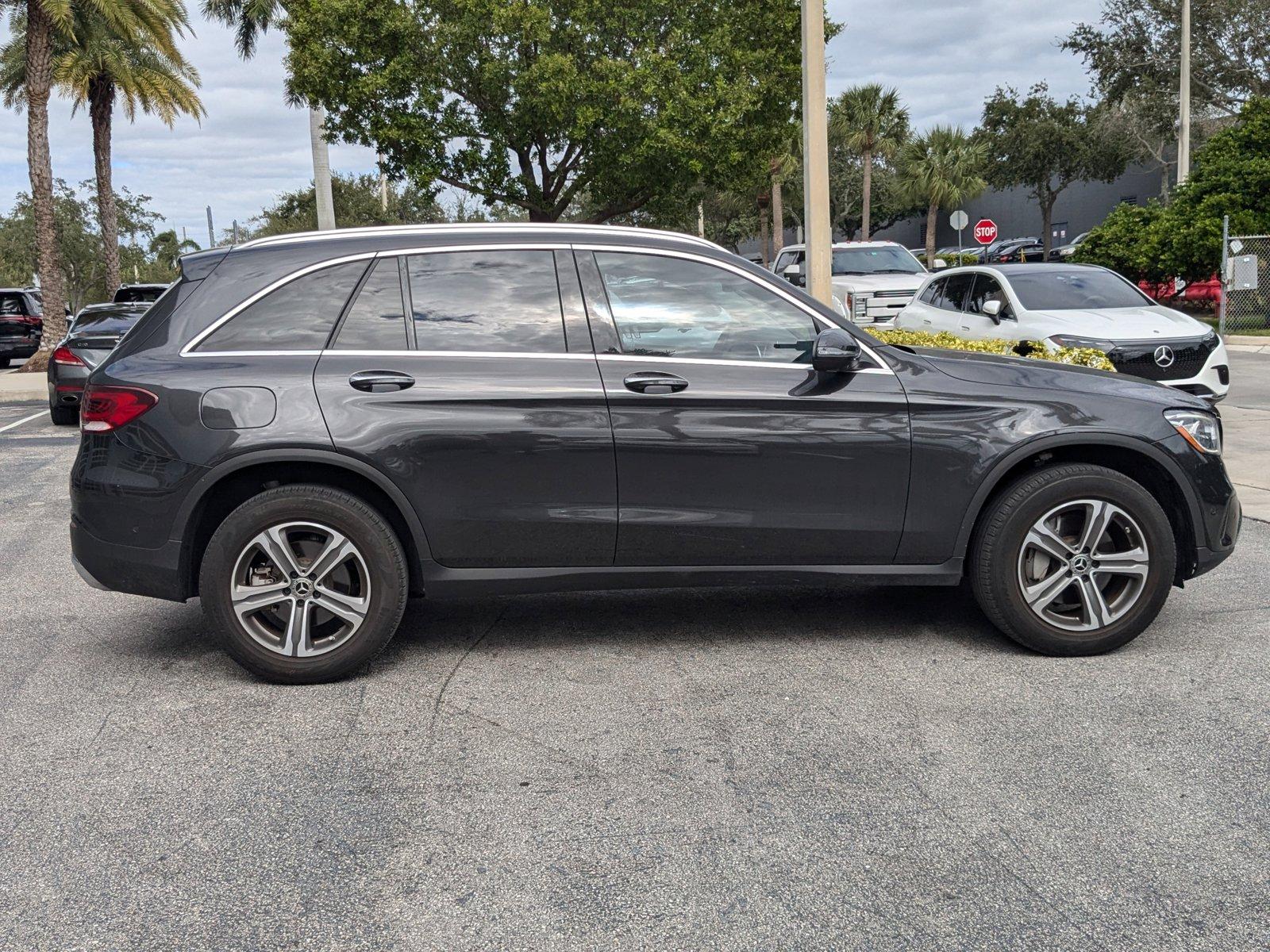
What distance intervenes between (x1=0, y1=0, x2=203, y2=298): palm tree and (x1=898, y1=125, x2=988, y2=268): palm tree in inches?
1384

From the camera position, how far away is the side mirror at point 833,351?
4.77 metres

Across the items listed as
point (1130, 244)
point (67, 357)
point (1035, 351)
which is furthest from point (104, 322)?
point (1130, 244)

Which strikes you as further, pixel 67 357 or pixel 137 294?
pixel 137 294

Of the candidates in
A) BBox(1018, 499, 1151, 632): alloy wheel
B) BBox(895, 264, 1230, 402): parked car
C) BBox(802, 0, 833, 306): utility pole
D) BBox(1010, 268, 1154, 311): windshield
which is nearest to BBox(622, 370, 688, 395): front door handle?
BBox(1018, 499, 1151, 632): alloy wheel

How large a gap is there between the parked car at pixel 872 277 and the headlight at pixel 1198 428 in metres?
12.6

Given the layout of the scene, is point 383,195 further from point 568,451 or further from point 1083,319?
point 568,451

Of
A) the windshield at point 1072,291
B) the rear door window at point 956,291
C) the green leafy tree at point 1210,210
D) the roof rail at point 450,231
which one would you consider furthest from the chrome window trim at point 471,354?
the green leafy tree at point 1210,210

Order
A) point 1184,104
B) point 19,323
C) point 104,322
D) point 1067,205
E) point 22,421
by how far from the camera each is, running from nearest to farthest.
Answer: point 104,322
point 22,421
point 19,323
point 1184,104
point 1067,205

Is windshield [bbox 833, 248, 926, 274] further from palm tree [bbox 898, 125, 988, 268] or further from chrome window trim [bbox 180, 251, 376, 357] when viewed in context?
palm tree [bbox 898, 125, 988, 268]

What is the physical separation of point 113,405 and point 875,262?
16389 mm

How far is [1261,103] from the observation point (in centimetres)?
2342

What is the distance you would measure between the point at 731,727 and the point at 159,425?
2498mm

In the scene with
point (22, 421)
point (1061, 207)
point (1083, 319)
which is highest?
point (1061, 207)

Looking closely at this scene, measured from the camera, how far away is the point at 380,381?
15.9ft
